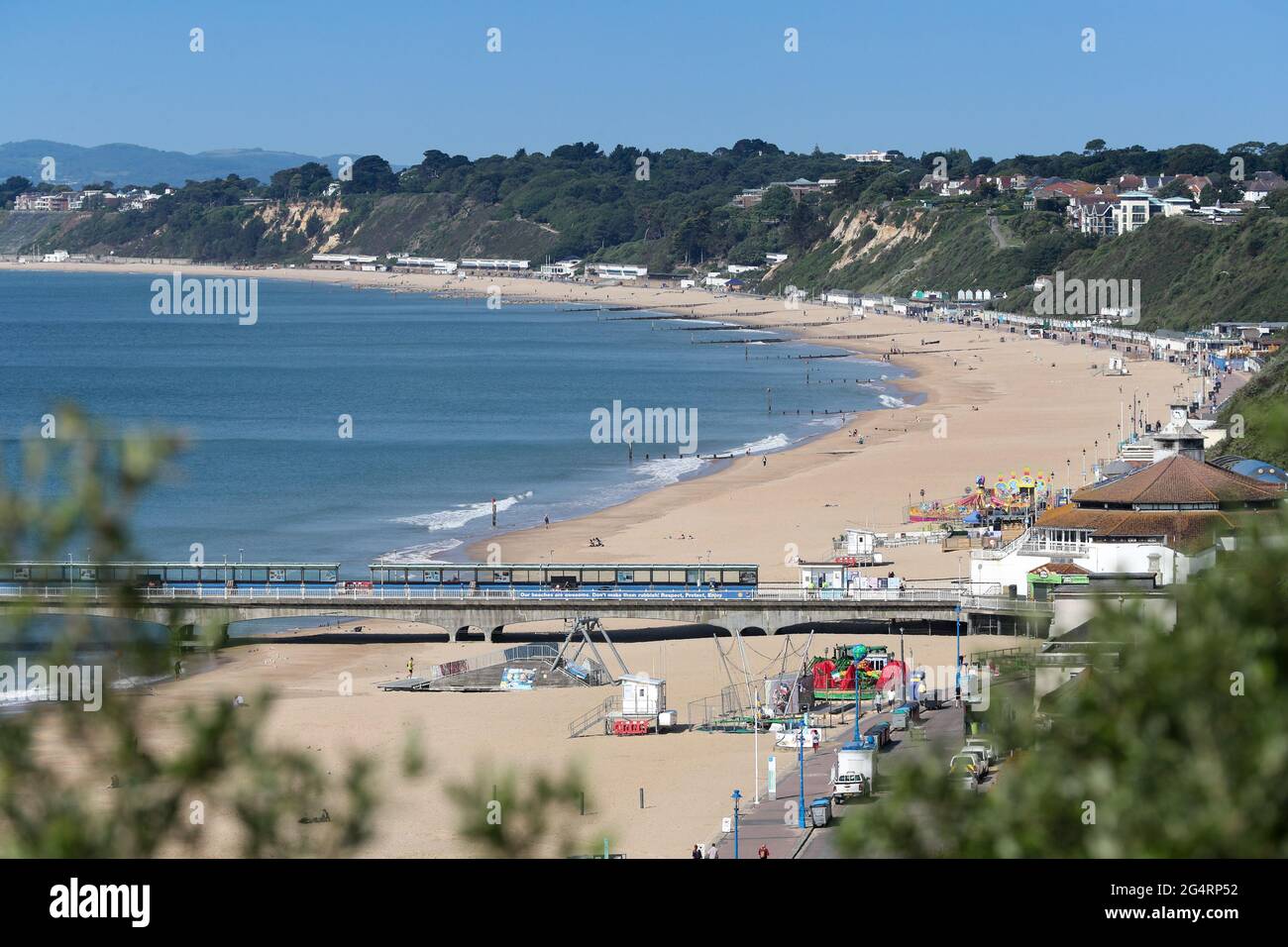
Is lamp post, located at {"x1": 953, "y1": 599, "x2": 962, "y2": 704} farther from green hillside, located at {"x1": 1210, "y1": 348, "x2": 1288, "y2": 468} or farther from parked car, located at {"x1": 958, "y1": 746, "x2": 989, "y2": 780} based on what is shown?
green hillside, located at {"x1": 1210, "y1": 348, "x2": 1288, "y2": 468}

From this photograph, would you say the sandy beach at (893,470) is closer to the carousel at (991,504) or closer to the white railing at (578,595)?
the carousel at (991,504)

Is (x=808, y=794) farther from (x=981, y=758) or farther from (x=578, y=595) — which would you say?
(x=578, y=595)

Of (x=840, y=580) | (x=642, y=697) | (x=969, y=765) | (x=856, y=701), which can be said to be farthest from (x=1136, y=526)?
→ (x=969, y=765)

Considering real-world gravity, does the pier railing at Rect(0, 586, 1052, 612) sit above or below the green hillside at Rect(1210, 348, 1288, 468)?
below

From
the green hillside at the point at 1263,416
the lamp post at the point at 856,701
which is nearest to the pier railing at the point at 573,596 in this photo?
the lamp post at the point at 856,701

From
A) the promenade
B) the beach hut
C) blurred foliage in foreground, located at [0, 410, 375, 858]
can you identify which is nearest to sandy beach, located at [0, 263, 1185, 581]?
the beach hut

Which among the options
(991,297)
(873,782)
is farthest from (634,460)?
(991,297)

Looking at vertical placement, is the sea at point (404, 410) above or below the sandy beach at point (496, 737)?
above
